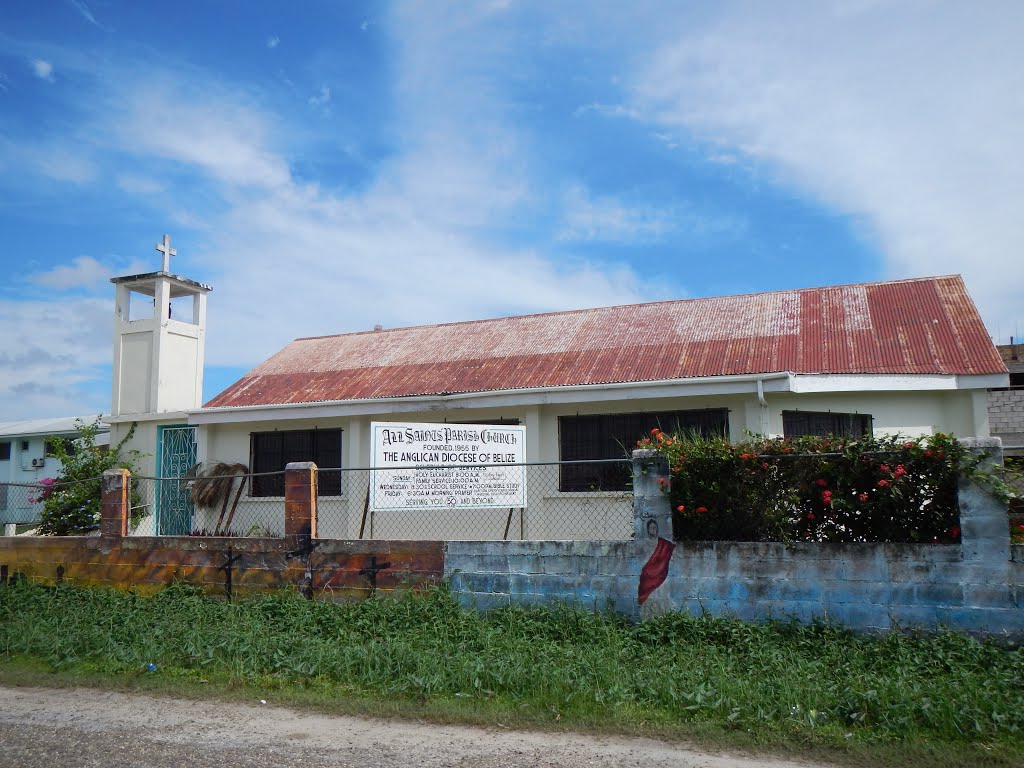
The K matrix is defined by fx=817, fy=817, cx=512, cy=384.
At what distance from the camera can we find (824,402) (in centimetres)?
1130

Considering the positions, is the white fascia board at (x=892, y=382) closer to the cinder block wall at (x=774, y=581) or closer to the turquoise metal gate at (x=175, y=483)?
the cinder block wall at (x=774, y=581)

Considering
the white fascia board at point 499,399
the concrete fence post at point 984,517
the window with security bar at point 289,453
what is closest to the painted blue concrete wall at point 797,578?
the concrete fence post at point 984,517

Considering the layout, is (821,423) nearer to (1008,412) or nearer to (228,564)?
(1008,412)

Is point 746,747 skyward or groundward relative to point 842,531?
groundward

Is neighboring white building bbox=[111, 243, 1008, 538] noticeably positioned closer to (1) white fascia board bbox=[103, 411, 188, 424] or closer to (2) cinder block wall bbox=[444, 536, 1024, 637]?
(1) white fascia board bbox=[103, 411, 188, 424]

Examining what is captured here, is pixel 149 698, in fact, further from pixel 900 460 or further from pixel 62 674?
pixel 900 460

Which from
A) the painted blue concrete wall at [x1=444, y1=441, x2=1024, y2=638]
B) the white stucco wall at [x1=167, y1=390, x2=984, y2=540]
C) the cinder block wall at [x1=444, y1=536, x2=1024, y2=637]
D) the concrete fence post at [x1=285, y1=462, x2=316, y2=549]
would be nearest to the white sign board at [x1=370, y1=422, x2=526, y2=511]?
the white stucco wall at [x1=167, y1=390, x2=984, y2=540]

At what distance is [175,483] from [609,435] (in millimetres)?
8066

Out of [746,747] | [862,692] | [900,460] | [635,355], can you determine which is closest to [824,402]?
[635,355]

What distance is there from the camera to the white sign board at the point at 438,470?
9.55 metres

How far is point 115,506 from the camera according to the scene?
10188mm

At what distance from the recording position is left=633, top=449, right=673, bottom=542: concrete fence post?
7633 mm

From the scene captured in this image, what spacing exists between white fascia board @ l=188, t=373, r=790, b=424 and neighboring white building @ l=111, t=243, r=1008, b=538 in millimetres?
27

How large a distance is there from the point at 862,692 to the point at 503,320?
38.8 ft
